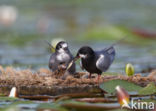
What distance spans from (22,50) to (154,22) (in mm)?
5447

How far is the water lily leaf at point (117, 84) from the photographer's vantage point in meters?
5.64

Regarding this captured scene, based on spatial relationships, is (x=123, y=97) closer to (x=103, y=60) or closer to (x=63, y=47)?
(x=103, y=60)

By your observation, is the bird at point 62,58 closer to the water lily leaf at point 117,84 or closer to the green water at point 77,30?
the water lily leaf at point 117,84

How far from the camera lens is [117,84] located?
5766mm

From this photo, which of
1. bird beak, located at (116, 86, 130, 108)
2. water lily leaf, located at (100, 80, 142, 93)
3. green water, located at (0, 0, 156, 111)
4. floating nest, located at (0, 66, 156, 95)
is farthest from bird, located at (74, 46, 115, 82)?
bird beak, located at (116, 86, 130, 108)

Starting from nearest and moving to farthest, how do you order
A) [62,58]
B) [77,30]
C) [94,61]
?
[94,61], [62,58], [77,30]

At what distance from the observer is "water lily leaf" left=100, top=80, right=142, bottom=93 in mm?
5637

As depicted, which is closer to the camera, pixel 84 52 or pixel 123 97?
pixel 123 97

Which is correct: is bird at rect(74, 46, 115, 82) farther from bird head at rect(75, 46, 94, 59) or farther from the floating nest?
the floating nest

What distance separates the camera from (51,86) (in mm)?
5980

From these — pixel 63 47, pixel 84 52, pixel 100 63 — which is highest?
pixel 63 47

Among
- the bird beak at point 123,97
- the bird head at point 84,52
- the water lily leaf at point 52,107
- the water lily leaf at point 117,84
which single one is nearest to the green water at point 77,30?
the water lily leaf at point 52,107

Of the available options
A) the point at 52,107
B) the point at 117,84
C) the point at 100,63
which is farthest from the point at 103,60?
the point at 52,107

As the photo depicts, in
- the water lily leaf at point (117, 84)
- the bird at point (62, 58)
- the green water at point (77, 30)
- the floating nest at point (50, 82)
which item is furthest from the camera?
the green water at point (77, 30)
